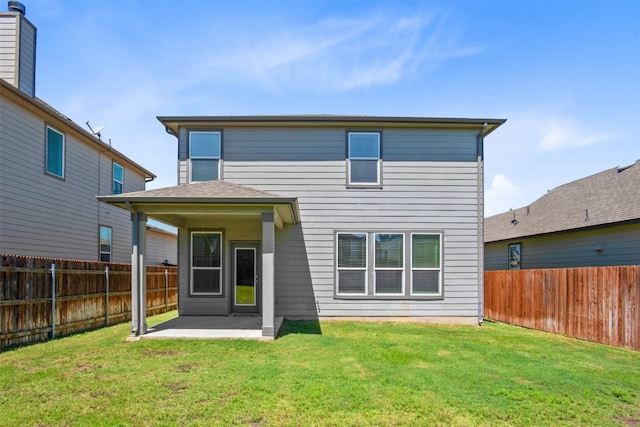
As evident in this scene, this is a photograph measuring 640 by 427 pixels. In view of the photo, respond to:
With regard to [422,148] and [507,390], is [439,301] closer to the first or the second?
[422,148]

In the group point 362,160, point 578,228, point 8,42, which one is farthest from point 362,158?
point 8,42

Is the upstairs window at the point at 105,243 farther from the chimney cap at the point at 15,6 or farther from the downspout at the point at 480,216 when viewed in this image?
the downspout at the point at 480,216

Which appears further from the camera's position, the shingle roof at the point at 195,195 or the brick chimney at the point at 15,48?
the brick chimney at the point at 15,48

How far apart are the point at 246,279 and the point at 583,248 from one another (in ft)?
32.9

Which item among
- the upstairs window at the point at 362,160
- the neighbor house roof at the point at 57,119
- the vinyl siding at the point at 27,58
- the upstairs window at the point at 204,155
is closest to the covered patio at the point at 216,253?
the upstairs window at the point at 204,155

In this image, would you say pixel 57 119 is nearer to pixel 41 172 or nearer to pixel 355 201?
pixel 41 172

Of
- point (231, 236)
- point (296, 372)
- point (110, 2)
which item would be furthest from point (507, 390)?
point (110, 2)

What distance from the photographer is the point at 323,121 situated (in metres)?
9.80

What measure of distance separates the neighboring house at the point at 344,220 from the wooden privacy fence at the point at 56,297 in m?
1.67

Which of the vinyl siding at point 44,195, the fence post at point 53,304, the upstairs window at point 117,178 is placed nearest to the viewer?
the fence post at point 53,304

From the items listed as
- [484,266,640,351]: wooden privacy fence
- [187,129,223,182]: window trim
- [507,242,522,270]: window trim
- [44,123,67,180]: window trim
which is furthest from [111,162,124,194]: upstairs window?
[507,242,522,270]: window trim

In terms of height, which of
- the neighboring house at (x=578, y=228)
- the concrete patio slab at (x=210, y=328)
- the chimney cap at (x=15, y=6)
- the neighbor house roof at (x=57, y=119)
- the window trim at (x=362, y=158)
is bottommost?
the concrete patio slab at (x=210, y=328)

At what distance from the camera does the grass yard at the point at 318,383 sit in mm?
3861

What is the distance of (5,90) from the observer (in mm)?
9117
